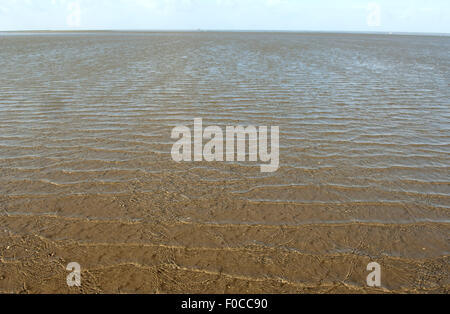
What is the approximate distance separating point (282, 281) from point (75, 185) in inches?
146

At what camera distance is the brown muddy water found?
3.49 metres

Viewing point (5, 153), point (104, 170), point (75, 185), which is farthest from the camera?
point (5, 153)

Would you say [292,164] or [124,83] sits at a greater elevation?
[124,83]

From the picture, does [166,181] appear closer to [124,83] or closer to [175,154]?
[175,154]

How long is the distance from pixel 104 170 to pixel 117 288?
9.39 feet

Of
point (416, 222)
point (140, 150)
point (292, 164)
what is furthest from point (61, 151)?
point (416, 222)

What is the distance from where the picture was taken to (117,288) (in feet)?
10.8

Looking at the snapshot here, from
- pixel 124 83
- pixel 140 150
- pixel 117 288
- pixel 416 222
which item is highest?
pixel 124 83

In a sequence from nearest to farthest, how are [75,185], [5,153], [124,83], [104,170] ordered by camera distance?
[75,185], [104,170], [5,153], [124,83]

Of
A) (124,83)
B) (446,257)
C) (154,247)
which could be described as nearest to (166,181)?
(154,247)

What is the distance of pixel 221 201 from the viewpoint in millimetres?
4840

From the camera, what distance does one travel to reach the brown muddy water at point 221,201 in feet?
11.4

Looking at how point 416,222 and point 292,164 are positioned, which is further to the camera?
point 292,164

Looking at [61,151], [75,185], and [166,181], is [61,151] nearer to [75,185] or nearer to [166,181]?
[75,185]
